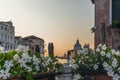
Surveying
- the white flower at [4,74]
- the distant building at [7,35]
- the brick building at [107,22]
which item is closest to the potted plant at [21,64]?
the white flower at [4,74]

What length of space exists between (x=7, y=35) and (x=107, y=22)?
67.7 meters

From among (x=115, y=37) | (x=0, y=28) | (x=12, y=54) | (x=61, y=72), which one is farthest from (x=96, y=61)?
(x=0, y=28)

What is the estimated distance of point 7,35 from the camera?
3216 inches

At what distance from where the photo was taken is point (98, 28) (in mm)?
15672

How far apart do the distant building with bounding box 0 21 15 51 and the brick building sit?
62.7 meters

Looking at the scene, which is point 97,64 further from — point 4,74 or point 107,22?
point 107,22

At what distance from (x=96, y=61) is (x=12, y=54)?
1.47 metres

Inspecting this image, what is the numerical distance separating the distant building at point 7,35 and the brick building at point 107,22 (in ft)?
206

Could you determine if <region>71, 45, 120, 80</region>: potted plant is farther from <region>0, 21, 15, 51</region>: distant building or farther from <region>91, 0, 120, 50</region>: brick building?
<region>0, 21, 15, 51</region>: distant building

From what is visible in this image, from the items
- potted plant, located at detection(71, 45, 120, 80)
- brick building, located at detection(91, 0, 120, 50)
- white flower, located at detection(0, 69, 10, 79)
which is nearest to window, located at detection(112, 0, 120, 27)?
brick building, located at detection(91, 0, 120, 50)

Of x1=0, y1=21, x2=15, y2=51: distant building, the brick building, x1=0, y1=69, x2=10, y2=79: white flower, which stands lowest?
x1=0, y1=69, x2=10, y2=79: white flower

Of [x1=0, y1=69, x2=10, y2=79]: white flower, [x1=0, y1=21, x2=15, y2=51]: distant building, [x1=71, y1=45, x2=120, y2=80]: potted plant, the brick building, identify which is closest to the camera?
[x1=0, y1=69, x2=10, y2=79]: white flower

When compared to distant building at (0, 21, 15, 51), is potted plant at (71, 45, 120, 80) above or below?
below

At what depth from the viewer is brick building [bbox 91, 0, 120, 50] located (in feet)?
47.4
